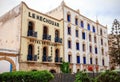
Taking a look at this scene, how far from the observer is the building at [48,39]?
74.6 ft

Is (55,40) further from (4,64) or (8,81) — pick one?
(8,81)

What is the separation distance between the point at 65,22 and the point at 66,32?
172cm

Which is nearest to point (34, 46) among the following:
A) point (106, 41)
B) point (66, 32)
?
point (66, 32)

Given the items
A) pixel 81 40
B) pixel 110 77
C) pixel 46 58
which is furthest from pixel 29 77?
pixel 81 40

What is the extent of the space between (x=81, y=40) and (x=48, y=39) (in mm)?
9154

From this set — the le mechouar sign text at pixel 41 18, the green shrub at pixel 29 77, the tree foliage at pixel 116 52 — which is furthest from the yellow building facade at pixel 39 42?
the tree foliage at pixel 116 52

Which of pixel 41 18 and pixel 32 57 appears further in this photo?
pixel 41 18

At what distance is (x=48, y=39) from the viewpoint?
2589cm

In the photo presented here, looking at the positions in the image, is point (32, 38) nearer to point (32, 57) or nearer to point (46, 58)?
point (32, 57)

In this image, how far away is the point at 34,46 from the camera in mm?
23875

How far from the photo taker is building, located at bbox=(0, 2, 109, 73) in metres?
22.8

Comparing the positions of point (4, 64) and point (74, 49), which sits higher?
point (74, 49)

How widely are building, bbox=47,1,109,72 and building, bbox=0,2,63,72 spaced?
7.67ft

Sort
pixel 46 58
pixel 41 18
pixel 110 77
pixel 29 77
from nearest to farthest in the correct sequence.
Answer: pixel 110 77
pixel 29 77
pixel 46 58
pixel 41 18
